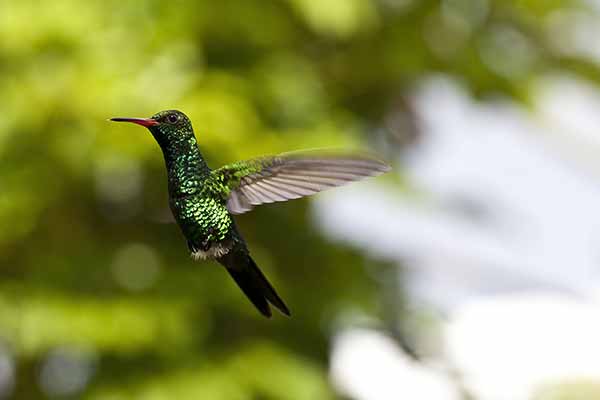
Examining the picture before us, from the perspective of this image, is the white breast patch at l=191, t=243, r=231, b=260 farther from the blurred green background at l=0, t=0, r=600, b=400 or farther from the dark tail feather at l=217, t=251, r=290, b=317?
the blurred green background at l=0, t=0, r=600, b=400

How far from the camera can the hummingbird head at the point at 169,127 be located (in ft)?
1.27

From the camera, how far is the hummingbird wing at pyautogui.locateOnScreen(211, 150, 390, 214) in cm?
42

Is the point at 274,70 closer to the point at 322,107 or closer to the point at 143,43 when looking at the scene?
the point at 322,107

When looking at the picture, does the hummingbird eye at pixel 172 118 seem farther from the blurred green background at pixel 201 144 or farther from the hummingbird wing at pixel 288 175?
the blurred green background at pixel 201 144

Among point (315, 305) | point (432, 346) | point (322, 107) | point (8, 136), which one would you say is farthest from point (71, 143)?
point (432, 346)

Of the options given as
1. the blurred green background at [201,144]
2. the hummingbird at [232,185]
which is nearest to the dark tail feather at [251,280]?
the hummingbird at [232,185]

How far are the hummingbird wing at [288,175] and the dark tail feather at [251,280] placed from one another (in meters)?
0.02

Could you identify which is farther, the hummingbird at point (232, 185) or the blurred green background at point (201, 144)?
the blurred green background at point (201, 144)

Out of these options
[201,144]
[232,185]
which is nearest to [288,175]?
[232,185]

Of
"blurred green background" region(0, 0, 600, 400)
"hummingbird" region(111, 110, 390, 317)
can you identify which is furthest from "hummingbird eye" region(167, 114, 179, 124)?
"blurred green background" region(0, 0, 600, 400)

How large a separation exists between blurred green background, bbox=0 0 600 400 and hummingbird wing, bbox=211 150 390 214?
167 centimetres

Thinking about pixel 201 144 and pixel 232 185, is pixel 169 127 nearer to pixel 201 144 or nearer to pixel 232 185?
pixel 232 185

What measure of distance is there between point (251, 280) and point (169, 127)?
0.08 metres

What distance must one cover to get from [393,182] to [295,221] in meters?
0.41
